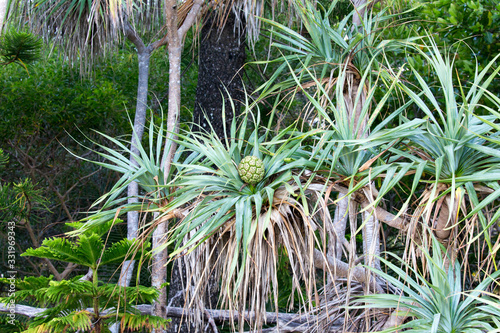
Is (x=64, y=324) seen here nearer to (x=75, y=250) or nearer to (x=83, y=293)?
(x=83, y=293)

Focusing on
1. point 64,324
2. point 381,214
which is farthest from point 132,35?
point 381,214

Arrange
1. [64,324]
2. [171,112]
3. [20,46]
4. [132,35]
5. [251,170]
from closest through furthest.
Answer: [251,170], [64,324], [171,112], [20,46], [132,35]

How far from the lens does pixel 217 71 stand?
452 cm

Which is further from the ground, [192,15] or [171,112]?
[192,15]

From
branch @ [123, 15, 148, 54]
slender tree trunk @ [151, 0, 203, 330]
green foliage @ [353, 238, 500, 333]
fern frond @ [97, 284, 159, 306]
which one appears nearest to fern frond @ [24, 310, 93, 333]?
fern frond @ [97, 284, 159, 306]

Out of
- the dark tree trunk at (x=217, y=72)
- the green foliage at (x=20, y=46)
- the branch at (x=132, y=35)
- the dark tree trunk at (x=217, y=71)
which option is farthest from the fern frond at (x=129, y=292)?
the branch at (x=132, y=35)

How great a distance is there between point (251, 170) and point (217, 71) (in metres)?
2.50

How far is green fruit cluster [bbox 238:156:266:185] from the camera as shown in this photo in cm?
223

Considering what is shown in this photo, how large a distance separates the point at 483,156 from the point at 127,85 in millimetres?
5742

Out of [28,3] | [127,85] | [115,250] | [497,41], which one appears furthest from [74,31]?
[497,41]

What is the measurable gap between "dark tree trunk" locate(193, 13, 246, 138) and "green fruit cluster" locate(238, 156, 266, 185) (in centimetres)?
221

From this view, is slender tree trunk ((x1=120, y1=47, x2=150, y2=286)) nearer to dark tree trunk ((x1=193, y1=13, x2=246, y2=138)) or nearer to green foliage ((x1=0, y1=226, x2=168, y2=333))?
dark tree trunk ((x1=193, y1=13, x2=246, y2=138))

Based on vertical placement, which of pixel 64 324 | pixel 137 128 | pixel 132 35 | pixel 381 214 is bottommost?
pixel 64 324

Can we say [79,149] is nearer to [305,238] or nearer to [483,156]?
[305,238]
